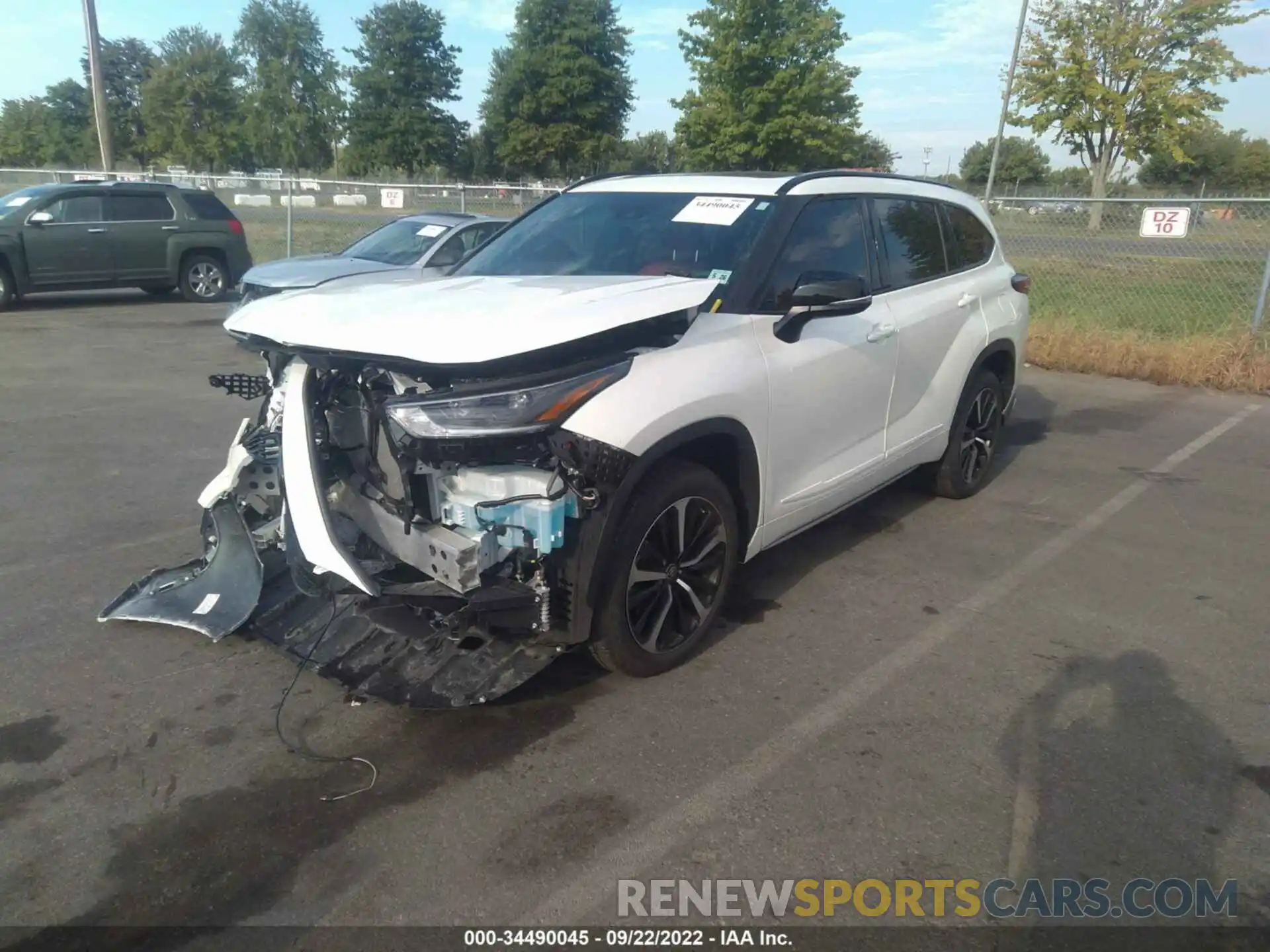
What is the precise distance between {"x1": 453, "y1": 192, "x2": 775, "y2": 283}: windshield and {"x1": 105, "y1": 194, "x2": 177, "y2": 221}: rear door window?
37.8ft

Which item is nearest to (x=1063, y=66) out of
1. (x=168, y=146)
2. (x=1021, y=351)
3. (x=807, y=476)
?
(x=1021, y=351)

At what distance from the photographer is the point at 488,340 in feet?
9.41

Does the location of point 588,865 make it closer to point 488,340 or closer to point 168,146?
point 488,340

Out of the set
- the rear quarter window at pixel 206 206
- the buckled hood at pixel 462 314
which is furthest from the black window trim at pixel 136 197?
the buckled hood at pixel 462 314

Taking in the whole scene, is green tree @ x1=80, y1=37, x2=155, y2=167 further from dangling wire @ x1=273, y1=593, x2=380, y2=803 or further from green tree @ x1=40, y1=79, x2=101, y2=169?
dangling wire @ x1=273, y1=593, x2=380, y2=803

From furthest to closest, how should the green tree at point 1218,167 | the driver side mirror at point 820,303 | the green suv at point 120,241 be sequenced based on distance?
the green tree at point 1218,167, the green suv at point 120,241, the driver side mirror at point 820,303

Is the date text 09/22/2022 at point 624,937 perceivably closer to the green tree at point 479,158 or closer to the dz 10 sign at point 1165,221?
the dz 10 sign at point 1165,221

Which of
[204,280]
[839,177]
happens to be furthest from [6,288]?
[839,177]

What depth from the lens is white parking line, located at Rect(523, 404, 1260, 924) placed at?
8.32ft

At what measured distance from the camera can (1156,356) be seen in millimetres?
10375

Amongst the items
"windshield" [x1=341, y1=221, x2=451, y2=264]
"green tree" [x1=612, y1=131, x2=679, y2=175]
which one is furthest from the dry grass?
"green tree" [x1=612, y1=131, x2=679, y2=175]

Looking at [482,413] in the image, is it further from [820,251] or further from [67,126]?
[67,126]

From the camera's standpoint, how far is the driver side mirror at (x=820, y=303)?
3.64 metres

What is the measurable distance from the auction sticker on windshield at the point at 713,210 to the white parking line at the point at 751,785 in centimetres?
199
